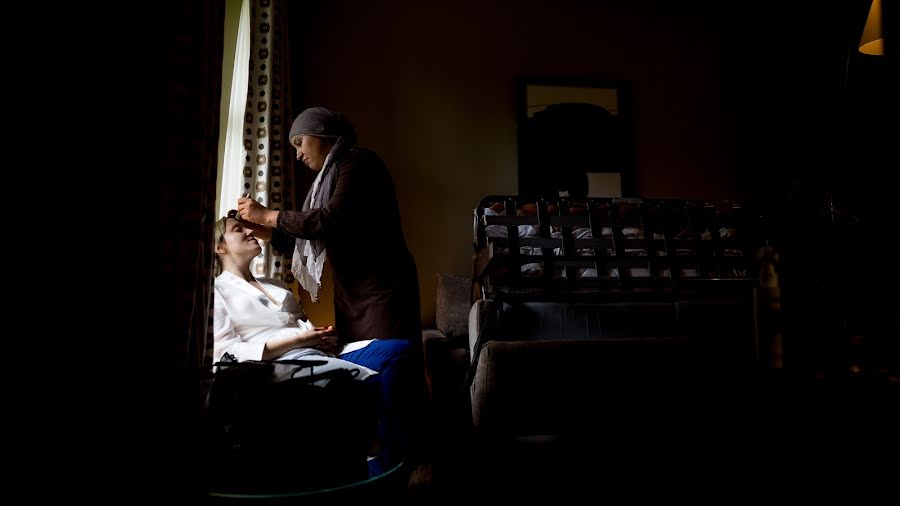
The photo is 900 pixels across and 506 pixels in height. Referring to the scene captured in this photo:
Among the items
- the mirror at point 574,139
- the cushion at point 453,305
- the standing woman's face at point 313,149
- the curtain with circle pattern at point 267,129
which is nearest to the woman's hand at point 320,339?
the standing woman's face at point 313,149

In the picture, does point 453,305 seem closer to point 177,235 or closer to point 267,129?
point 267,129

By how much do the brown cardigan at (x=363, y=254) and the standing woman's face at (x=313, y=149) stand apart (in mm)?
184

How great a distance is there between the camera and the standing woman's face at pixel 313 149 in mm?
2137

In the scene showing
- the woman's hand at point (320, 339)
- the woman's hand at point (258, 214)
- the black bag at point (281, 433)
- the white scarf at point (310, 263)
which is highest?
the woman's hand at point (258, 214)

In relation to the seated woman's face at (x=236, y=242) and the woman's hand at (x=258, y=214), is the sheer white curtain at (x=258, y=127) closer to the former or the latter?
the seated woman's face at (x=236, y=242)

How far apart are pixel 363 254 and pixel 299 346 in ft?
1.20

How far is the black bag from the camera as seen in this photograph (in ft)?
4.15

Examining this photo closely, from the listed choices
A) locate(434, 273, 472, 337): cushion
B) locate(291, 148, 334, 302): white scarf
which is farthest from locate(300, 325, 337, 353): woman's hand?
locate(434, 273, 472, 337): cushion

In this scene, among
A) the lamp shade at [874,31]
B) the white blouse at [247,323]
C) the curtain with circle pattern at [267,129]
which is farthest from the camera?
the curtain with circle pattern at [267,129]

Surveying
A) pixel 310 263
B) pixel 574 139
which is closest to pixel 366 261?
pixel 310 263

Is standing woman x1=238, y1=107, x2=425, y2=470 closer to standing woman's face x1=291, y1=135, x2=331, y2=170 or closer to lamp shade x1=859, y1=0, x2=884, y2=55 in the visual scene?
standing woman's face x1=291, y1=135, x2=331, y2=170

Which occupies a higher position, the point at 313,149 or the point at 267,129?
the point at 267,129

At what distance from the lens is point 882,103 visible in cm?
434

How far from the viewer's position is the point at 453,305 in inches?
131
